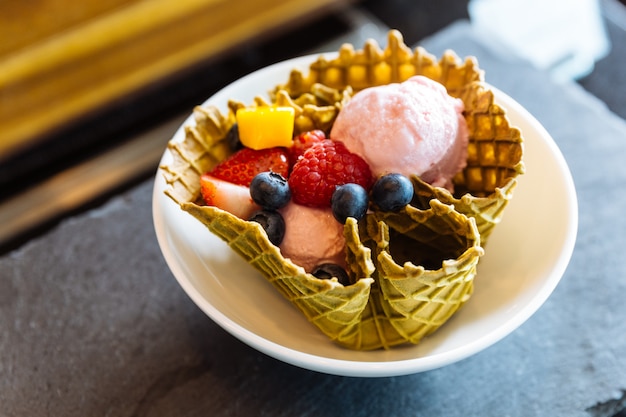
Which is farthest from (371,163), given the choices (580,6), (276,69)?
(580,6)

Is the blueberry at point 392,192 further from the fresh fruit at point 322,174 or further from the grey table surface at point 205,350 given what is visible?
the grey table surface at point 205,350

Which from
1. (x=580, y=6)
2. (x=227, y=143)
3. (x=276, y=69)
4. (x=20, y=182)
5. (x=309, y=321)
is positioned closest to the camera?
(x=309, y=321)

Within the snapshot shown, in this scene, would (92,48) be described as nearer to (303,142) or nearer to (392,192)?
(303,142)


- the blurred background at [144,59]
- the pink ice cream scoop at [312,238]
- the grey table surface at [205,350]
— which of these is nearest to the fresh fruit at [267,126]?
the pink ice cream scoop at [312,238]

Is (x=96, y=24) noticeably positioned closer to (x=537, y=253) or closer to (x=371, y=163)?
(x=371, y=163)

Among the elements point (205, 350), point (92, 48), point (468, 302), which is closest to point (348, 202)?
point (468, 302)

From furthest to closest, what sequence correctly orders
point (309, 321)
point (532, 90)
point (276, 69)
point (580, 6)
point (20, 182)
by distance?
point (580, 6) < point (20, 182) < point (532, 90) < point (276, 69) < point (309, 321)

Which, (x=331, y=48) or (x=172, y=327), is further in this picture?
(x=331, y=48)
